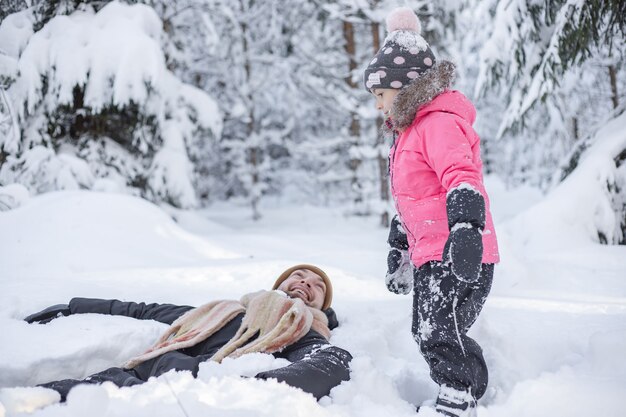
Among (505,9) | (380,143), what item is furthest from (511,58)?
(380,143)

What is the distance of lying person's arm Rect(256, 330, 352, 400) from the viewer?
80.5 inches

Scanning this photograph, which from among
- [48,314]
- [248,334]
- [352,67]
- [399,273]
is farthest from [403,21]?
[352,67]

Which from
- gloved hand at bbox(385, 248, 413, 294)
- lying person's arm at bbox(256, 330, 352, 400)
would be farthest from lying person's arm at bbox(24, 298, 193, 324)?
gloved hand at bbox(385, 248, 413, 294)

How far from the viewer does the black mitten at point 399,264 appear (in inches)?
107

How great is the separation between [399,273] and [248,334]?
92 centimetres

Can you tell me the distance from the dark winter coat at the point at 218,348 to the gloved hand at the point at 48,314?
1.9 inches

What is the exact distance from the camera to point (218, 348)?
2.79 meters

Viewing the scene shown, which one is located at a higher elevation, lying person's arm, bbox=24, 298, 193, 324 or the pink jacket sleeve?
the pink jacket sleeve

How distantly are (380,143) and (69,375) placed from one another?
9.20 m

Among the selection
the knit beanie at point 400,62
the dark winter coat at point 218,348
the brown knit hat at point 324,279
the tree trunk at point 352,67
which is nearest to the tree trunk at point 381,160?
the tree trunk at point 352,67

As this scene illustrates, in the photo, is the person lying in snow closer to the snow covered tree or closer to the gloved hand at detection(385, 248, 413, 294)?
the gloved hand at detection(385, 248, 413, 294)

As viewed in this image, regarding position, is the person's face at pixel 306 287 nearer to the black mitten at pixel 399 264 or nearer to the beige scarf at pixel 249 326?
the beige scarf at pixel 249 326

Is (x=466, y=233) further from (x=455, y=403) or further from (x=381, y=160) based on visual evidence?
(x=381, y=160)

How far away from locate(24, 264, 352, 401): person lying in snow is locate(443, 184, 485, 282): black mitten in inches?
30.4
